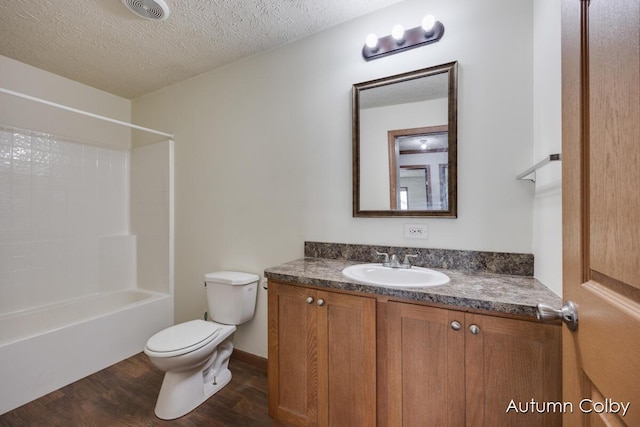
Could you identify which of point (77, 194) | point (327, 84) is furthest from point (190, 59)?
point (77, 194)

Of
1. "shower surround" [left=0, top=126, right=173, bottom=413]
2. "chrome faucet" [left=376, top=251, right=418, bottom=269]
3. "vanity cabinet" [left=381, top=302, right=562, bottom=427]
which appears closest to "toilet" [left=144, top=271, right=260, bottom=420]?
"shower surround" [left=0, top=126, right=173, bottom=413]

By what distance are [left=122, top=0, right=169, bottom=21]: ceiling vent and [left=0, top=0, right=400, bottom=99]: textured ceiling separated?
4 centimetres

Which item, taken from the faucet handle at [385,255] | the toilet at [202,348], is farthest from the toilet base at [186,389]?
the faucet handle at [385,255]

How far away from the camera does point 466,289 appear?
43.2 inches

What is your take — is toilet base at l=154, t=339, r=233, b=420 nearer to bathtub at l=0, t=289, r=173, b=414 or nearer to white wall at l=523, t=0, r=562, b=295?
bathtub at l=0, t=289, r=173, b=414

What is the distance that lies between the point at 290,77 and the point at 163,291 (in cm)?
227

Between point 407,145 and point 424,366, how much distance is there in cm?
112

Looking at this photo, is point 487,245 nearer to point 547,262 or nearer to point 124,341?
point 547,262

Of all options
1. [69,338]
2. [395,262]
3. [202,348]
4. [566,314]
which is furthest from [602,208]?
[69,338]

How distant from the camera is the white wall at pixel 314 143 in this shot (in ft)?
4.44

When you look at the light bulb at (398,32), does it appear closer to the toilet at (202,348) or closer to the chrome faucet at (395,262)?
the chrome faucet at (395,262)

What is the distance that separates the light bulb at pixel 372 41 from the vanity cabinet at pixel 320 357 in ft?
4.75

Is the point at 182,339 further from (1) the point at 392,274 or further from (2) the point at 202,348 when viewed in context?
(1) the point at 392,274

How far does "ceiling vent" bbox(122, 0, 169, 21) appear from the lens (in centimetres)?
155
